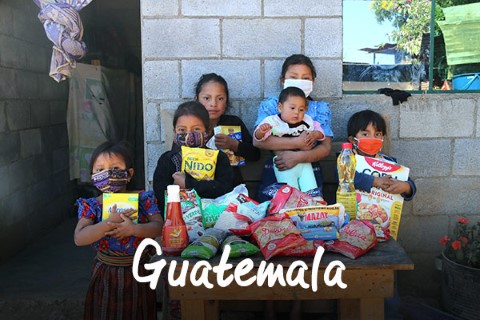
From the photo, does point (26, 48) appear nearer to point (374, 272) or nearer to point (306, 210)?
point (306, 210)

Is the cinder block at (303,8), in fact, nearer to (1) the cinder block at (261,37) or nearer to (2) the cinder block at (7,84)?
(1) the cinder block at (261,37)

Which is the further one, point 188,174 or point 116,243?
point 188,174

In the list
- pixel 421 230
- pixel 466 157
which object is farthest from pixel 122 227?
pixel 466 157

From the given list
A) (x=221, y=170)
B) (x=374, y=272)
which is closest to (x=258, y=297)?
(x=374, y=272)

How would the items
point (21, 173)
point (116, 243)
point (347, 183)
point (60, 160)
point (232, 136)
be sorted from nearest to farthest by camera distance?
point (116, 243)
point (347, 183)
point (232, 136)
point (21, 173)
point (60, 160)

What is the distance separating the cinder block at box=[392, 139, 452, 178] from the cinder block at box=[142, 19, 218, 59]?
1.61 m

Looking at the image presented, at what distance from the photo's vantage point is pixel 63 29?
12.2ft

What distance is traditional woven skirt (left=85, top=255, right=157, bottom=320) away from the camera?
9.14 feet

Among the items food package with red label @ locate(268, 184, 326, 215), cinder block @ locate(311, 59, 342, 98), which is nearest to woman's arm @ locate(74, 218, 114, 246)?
food package with red label @ locate(268, 184, 326, 215)

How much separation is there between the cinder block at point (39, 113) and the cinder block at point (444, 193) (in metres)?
3.78

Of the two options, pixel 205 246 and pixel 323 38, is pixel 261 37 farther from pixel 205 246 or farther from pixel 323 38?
pixel 205 246

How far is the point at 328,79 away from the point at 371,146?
2.76 ft

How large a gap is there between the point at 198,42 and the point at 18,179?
239cm

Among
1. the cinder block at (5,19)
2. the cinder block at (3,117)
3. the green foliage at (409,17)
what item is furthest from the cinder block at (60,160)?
the green foliage at (409,17)
